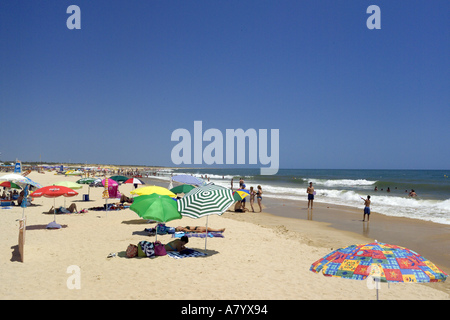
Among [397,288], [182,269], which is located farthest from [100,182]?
[397,288]

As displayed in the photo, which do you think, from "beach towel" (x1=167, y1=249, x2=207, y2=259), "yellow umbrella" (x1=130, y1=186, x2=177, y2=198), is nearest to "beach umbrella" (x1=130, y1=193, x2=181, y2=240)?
"beach towel" (x1=167, y1=249, x2=207, y2=259)

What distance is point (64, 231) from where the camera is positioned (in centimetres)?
1161

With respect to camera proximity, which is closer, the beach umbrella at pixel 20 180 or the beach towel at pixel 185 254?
the beach towel at pixel 185 254

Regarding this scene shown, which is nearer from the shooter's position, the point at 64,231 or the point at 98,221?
Result: the point at 64,231

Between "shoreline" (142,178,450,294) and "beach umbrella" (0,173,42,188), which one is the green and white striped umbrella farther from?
"beach umbrella" (0,173,42,188)

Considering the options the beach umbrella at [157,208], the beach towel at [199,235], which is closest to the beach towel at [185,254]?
the beach umbrella at [157,208]

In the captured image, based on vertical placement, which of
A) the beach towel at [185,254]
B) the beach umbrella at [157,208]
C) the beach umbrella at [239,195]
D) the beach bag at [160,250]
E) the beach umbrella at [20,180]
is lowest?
the beach towel at [185,254]

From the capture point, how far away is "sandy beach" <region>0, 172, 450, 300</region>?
243 inches

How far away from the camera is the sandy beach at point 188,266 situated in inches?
243

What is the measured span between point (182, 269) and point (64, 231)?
6341 mm

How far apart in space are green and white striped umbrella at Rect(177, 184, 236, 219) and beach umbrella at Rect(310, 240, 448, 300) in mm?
4984

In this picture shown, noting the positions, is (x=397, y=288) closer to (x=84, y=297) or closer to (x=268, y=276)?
(x=268, y=276)

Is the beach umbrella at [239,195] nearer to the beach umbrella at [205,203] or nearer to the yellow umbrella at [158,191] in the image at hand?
the yellow umbrella at [158,191]
